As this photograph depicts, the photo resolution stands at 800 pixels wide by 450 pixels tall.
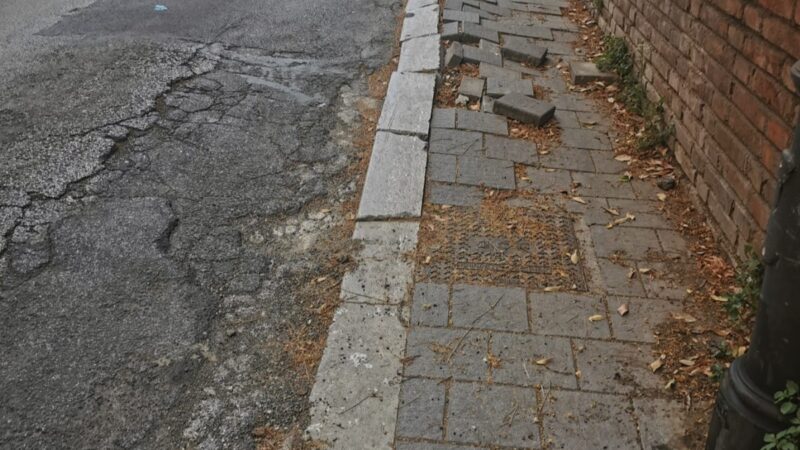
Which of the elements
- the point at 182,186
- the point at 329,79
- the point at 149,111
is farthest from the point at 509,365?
the point at 329,79

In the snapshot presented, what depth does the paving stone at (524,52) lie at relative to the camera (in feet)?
21.3

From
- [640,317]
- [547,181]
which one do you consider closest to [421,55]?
[547,181]

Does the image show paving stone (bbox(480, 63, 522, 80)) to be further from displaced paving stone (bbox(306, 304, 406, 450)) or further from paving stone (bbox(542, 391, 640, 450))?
paving stone (bbox(542, 391, 640, 450))

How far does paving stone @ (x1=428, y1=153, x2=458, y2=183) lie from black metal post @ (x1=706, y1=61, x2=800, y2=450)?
2429 millimetres

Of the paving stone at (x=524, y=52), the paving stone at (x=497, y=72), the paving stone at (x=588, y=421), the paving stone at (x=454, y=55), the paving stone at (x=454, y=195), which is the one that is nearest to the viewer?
the paving stone at (x=588, y=421)

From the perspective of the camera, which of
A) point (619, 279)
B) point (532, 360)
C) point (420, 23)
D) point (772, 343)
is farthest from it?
point (420, 23)

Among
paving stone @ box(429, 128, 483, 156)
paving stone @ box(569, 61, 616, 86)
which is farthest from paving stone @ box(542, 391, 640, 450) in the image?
paving stone @ box(569, 61, 616, 86)

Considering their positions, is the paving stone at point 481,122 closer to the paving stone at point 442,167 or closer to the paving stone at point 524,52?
the paving stone at point 442,167

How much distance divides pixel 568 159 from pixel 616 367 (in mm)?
2099

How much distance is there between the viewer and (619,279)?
11.6 ft

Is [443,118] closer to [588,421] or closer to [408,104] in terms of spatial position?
[408,104]

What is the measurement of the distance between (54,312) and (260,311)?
89 cm

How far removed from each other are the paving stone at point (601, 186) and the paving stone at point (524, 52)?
2.21 meters

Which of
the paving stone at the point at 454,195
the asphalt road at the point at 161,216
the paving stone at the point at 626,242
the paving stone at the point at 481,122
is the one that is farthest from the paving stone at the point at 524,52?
the paving stone at the point at 626,242
